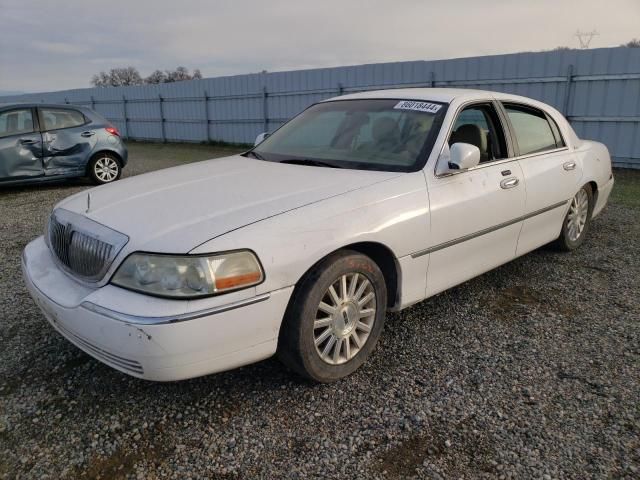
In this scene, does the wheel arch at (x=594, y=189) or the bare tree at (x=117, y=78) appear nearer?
the wheel arch at (x=594, y=189)

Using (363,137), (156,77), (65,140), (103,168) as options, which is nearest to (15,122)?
(65,140)

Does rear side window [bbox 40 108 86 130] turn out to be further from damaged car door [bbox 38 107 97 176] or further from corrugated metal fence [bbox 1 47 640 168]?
corrugated metal fence [bbox 1 47 640 168]

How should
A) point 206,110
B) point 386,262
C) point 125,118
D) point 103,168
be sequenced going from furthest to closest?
point 125,118
point 206,110
point 103,168
point 386,262

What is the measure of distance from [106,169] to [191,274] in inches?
310

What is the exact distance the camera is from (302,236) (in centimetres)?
241

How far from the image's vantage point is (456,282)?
335 centimetres

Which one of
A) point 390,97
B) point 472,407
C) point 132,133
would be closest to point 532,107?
point 390,97

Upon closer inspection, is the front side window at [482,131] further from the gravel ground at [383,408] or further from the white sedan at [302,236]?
the gravel ground at [383,408]

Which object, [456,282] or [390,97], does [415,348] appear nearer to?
[456,282]

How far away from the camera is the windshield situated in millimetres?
3213

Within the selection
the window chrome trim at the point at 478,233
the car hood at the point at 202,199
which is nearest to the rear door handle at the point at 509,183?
the window chrome trim at the point at 478,233

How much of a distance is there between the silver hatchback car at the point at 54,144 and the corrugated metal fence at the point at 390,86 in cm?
680

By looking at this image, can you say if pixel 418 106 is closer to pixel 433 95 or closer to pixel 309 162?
pixel 433 95

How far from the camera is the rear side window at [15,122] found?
26.2 ft
